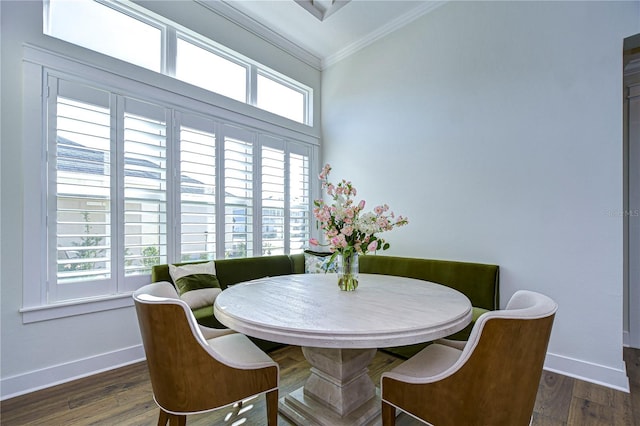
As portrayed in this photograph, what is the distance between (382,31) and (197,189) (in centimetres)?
279

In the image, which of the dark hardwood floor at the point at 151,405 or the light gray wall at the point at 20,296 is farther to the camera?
the light gray wall at the point at 20,296

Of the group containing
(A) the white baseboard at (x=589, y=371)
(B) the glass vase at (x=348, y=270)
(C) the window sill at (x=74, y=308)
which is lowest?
(A) the white baseboard at (x=589, y=371)

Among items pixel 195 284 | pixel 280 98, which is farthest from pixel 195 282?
pixel 280 98

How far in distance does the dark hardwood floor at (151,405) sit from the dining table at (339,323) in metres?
0.26

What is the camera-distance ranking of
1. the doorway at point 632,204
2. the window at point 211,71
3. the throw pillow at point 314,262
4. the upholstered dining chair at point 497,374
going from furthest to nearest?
the throw pillow at point 314,262
the window at point 211,71
the doorway at point 632,204
the upholstered dining chair at point 497,374

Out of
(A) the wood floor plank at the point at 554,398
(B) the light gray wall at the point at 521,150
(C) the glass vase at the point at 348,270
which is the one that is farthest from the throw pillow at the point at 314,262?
(A) the wood floor plank at the point at 554,398

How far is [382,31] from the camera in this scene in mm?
3340

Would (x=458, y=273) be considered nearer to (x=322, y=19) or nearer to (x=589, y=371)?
(x=589, y=371)

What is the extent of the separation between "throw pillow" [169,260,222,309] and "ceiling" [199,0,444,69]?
104 inches

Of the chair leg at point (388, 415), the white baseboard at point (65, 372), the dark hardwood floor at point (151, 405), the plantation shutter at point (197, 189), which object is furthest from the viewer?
the plantation shutter at point (197, 189)

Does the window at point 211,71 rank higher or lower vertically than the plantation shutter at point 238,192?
higher

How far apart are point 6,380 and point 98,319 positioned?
543mm

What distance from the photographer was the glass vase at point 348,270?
166 cm

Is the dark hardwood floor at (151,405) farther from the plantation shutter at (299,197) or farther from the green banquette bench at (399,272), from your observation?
the plantation shutter at (299,197)
